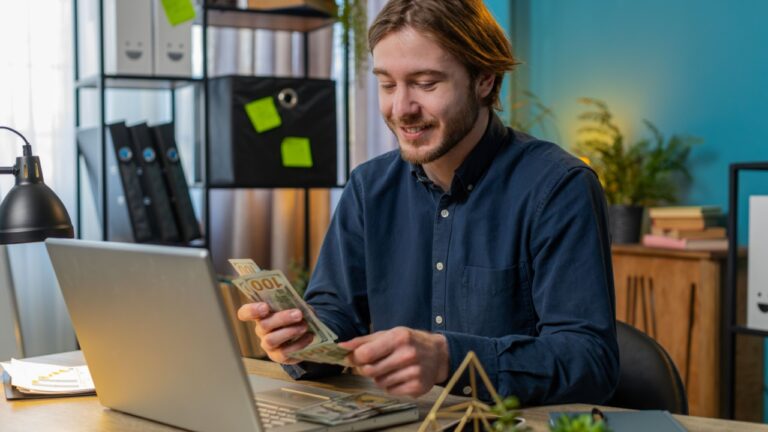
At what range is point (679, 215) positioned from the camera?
326 centimetres

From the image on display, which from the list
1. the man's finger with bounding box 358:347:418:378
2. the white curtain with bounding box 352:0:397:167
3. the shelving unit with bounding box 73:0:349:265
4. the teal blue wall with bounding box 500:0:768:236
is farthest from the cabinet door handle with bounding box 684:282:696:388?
the man's finger with bounding box 358:347:418:378

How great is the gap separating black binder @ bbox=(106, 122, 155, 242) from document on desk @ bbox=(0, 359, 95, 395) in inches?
55.9

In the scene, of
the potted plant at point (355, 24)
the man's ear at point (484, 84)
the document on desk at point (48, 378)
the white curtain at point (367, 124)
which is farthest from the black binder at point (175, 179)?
the man's ear at point (484, 84)

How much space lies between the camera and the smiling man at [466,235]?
1.46 m

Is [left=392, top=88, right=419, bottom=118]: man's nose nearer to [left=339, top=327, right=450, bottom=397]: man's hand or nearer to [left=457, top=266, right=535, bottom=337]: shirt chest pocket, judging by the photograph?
[left=457, top=266, right=535, bottom=337]: shirt chest pocket

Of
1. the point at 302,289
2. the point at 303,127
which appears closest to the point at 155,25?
the point at 303,127

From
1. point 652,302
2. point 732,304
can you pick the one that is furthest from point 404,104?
point 652,302

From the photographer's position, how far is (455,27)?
1.72 meters

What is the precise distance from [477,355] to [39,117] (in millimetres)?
2336

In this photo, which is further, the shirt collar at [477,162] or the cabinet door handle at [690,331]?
the cabinet door handle at [690,331]

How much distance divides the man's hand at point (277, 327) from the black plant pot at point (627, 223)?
225cm

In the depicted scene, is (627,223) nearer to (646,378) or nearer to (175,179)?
(175,179)

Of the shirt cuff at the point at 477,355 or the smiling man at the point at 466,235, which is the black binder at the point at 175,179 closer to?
the smiling man at the point at 466,235

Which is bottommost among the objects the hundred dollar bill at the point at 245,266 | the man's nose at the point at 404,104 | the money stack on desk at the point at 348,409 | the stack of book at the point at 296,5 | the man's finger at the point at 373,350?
the money stack on desk at the point at 348,409
